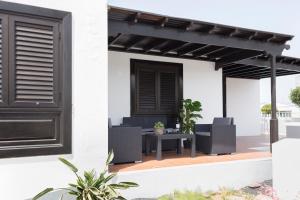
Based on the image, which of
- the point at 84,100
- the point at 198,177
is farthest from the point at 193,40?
the point at 84,100

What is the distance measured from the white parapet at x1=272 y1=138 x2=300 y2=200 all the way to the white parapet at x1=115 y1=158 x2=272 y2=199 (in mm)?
543

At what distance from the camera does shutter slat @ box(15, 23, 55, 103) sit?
461cm

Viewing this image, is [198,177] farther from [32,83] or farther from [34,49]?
[34,49]

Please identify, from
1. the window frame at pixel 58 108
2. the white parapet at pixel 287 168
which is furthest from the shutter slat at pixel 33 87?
the white parapet at pixel 287 168

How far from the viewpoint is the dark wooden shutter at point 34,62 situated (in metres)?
4.59

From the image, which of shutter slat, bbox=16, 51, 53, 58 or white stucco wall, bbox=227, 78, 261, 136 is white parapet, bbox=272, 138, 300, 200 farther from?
white stucco wall, bbox=227, 78, 261, 136

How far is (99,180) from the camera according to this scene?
458 cm

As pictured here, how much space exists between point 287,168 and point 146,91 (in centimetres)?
473

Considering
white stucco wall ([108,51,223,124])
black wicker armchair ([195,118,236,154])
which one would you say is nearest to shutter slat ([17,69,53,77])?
white stucco wall ([108,51,223,124])

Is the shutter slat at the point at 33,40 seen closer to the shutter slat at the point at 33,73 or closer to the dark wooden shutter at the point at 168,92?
the shutter slat at the point at 33,73

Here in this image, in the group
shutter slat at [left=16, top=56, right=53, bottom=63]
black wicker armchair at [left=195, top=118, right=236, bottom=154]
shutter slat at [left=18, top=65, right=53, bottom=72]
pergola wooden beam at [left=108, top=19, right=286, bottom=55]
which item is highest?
pergola wooden beam at [left=108, top=19, right=286, bottom=55]

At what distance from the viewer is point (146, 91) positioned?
9.35 m

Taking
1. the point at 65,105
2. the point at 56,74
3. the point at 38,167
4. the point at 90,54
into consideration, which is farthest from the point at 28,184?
the point at 90,54

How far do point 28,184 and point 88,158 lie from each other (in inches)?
41.0
